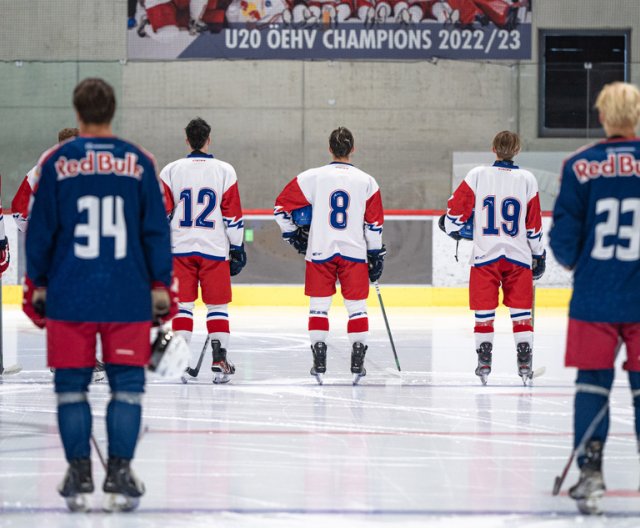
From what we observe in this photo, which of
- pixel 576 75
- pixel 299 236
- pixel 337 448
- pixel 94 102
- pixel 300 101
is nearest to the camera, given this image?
pixel 94 102

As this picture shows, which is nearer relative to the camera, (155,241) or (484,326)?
(155,241)

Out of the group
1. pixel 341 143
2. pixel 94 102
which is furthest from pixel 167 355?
pixel 341 143

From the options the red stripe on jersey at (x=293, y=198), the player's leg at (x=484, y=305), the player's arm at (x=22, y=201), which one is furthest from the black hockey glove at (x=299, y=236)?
the player's arm at (x=22, y=201)

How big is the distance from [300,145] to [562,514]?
993cm

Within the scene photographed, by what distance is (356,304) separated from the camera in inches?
246

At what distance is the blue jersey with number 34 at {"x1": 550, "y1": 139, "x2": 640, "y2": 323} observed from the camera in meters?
3.42

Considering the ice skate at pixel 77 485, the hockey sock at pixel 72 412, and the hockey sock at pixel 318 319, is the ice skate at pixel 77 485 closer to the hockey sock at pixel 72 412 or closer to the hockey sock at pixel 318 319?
the hockey sock at pixel 72 412

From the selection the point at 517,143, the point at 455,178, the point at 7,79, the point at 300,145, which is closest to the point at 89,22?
the point at 7,79

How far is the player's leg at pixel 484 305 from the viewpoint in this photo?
6.25m

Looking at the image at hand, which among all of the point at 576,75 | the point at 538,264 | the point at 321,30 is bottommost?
the point at 538,264

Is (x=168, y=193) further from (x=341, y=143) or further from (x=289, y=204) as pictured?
(x=341, y=143)

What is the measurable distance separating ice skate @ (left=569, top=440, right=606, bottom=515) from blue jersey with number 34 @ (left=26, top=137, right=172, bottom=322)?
4.32ft

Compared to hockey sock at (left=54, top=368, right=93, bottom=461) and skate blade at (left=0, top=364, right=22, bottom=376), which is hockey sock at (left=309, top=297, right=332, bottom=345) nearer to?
skate blade at (left=0, top=364, right=22, bottom=376)

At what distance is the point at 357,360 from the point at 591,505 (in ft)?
9.58
